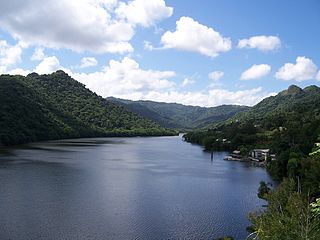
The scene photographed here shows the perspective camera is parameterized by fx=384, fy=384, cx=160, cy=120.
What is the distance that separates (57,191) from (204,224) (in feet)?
54.0

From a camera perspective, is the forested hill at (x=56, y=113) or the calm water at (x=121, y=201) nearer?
the calm water at (x=121, y=201)

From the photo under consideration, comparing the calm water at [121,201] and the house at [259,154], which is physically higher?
the house at [259,154]

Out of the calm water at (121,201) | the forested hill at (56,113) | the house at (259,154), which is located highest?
the forested hill at (56,113)

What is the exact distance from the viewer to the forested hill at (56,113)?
100 meters

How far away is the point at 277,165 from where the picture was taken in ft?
170

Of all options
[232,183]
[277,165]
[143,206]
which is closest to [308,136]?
[277,165]

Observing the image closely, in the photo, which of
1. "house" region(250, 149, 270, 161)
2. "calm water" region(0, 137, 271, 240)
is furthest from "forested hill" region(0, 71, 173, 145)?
"house" region(250, 149, 270, 161)

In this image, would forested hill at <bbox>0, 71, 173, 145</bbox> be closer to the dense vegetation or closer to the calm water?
the dense vegetation

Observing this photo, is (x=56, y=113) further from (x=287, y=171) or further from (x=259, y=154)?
(x=287, y=171)

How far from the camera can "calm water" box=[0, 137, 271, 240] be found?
27234 mm

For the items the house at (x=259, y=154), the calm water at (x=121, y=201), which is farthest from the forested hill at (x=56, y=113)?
the house at (x=259, y=154)

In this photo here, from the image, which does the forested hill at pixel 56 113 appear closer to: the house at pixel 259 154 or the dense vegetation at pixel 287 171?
the dense vegetation at pixel 287 171

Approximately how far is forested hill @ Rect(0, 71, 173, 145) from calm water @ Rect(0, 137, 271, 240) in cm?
4093

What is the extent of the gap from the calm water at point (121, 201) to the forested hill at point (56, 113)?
134 ft
